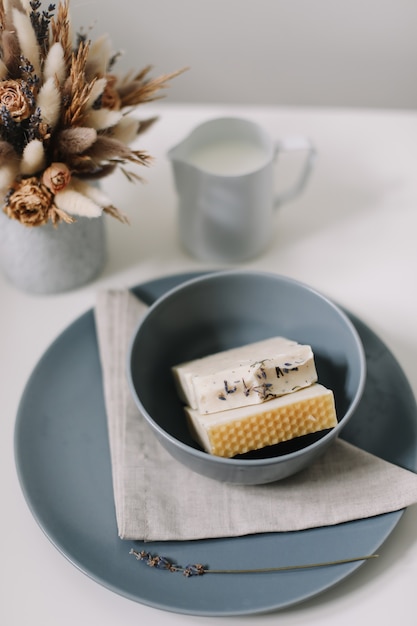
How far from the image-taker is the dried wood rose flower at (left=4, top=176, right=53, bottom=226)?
2.42ft

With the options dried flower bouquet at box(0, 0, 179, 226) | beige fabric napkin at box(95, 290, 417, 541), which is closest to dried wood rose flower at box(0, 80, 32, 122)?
dried flower bouquet at box(0, 0, 179, 226)

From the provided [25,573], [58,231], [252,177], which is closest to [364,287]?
[252,177]

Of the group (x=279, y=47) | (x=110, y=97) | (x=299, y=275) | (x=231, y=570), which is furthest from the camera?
(x=279, y=47)

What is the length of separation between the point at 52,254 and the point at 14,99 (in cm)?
21

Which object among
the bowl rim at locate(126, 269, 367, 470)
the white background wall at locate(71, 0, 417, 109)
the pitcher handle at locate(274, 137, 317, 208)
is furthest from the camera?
the white background wall at locate(71, 0, 417, 109)

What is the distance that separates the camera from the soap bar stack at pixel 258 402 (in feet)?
2.22

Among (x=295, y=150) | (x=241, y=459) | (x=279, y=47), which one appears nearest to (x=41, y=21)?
(x=295, y=150)

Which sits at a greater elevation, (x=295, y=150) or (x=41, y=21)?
(x=41, y=21)

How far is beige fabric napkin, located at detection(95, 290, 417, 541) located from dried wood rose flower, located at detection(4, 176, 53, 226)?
9.1 inches

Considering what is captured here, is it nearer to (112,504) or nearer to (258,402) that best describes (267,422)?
(258,402)

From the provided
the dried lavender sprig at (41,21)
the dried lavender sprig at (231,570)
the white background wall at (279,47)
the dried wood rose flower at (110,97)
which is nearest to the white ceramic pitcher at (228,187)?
the dried wood rose flower at (110,97)

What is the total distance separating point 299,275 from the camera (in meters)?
0.95

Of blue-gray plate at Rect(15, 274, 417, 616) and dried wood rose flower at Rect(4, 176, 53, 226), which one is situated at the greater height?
dried wood rose flower at Rect(4, 176, 53, 226)

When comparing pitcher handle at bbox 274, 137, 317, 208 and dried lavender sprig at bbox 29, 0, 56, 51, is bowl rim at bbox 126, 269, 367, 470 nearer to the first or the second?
pitcher handle at bbox 274, 137, 317, 208
